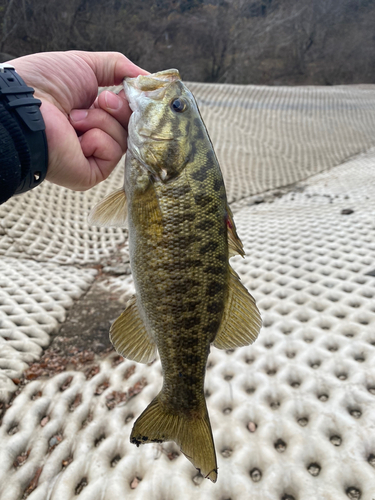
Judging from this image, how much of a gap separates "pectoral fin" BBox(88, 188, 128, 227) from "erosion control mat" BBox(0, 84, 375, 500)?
1416mm

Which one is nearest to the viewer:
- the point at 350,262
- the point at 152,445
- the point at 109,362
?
the point at 152,445

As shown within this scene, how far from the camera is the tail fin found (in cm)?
133

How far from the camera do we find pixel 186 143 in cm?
143

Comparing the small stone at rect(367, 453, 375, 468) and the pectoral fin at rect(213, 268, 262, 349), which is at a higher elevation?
the pectoral fin at rect(213, 268, 262, 349)

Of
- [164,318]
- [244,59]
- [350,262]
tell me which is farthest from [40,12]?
[164,318]

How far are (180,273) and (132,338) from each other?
36 cm

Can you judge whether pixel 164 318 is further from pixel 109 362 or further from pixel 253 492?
pixel 109 362

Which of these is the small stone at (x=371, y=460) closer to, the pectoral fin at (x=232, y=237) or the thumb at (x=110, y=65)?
the pectoral fin at (x=232, y=237)

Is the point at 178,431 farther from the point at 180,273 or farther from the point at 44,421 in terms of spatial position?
the point at 44,421

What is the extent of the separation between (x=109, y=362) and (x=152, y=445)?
888mm

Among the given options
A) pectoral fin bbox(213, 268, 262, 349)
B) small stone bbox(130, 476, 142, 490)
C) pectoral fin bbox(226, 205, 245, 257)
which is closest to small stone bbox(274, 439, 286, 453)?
small stone bbox(130, 476, 142, 490)

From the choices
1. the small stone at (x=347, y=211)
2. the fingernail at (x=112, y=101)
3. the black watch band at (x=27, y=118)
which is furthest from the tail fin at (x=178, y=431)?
the small stone at (x=347, y=211)

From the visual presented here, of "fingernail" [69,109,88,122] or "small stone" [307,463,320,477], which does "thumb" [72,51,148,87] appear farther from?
"small stone" [307,463,320,477]

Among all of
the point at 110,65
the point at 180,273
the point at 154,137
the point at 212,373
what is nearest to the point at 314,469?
the point at 212,373
